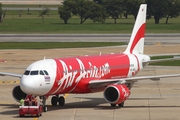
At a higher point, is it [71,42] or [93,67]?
[93,67]

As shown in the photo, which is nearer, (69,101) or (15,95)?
(15,95)

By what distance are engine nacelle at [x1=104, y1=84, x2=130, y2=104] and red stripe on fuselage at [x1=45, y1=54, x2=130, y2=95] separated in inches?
70.8

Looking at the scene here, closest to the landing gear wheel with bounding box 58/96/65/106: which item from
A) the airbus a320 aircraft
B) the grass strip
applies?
the airbus a320 aircraft

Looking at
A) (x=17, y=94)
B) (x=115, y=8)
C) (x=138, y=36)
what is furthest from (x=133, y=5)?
(x=17, y=94)

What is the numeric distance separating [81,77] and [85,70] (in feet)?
2.50

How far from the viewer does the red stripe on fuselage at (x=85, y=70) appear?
37.4m

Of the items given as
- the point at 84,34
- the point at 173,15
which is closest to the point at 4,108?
the point at 84,34

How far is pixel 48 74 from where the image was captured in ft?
118

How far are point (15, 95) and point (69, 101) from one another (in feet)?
15.1

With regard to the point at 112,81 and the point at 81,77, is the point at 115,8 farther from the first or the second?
the point at 81,77

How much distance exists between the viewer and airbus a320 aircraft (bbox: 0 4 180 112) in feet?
117

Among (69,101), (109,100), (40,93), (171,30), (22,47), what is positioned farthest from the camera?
(171,30)

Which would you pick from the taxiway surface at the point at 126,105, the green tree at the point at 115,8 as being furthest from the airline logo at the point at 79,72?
the green tree at the point at 115,8

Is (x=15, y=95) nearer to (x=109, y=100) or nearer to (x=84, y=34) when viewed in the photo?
(x=109, y=100)
